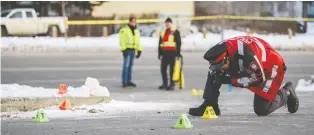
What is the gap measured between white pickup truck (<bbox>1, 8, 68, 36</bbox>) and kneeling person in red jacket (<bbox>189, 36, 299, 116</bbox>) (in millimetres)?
29829

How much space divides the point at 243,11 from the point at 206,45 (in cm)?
1125

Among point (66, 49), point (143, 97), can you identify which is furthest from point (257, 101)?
point (66, 49)

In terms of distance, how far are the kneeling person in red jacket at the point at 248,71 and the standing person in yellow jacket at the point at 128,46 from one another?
7.11m

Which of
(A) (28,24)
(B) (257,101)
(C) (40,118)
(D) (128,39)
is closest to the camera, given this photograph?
(C) (40,118)

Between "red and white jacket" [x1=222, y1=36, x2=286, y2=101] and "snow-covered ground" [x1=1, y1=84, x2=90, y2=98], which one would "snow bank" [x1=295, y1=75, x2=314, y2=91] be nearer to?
"snow-covered ground" [x1=1, y1=84, x2=90, y2=98]

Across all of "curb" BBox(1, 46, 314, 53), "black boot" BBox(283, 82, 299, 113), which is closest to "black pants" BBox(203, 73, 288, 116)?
"black boot" BBox(283, 82, 299, 113)

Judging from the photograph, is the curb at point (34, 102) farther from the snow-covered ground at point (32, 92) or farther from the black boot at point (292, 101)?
the black boot at point (292, 101)

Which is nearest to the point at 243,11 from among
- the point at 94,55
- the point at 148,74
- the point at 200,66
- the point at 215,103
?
the point at 94,55

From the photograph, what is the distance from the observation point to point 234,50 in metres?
9.82

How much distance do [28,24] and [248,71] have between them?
31.1 metres

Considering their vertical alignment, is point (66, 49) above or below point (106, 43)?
above

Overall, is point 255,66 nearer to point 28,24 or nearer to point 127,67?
point 127,67

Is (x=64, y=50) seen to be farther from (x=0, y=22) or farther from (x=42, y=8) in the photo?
(x=42, y=8)

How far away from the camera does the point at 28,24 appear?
3991 cm
